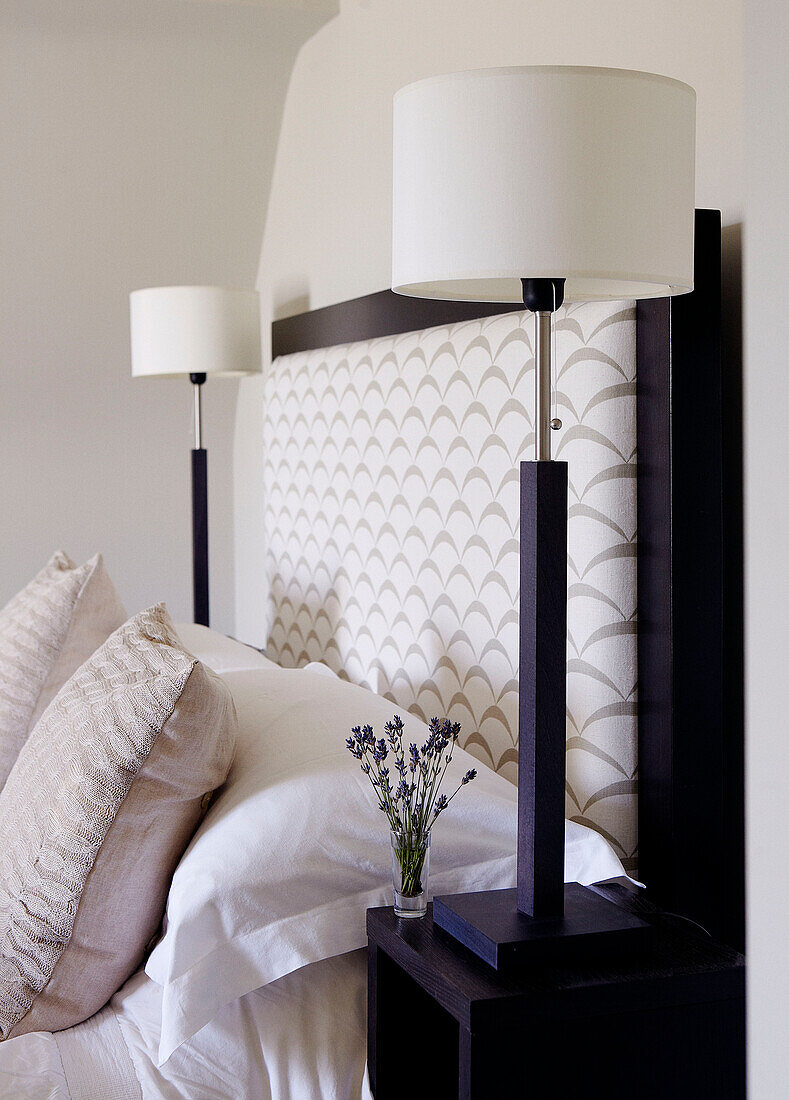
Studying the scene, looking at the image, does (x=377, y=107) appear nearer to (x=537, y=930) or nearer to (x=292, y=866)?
(x=292, y=866)

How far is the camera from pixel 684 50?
4.75 feet

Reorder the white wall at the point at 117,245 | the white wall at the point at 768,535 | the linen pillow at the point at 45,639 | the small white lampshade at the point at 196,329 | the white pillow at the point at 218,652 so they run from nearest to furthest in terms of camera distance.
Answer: the white wall at the point at 768,535
the linen pillow at the point at 45,639
the white pillow at the point at 218,652
the small white lampshade at the point at 196,329
the white wall at the point at 117,245

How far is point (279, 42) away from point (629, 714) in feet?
7.46

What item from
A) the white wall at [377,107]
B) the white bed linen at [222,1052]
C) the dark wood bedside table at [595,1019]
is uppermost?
the white wall at [377,107]

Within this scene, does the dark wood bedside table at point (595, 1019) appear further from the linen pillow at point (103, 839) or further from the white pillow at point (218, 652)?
the white pillow at point (218, 652)

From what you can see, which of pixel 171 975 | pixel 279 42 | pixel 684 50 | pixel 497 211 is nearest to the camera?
pixel 497 211

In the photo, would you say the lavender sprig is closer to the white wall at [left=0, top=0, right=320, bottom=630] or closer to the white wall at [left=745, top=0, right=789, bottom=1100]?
the white wall at [left=745, top=0, right=789, bottom=1100]

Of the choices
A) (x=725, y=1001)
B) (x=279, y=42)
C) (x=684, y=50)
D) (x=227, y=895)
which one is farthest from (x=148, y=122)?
(x=725, y=1001)

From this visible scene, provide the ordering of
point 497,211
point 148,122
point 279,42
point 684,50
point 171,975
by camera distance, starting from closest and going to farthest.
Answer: point 497,211
point 171,975
point 684,50
point 279,42
point 148,122

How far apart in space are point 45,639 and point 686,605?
1.09 meters

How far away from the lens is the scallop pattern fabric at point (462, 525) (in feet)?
4.66

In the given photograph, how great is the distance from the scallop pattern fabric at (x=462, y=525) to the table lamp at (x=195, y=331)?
0.14 metres

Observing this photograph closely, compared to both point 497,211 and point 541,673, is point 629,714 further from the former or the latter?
point 497,211

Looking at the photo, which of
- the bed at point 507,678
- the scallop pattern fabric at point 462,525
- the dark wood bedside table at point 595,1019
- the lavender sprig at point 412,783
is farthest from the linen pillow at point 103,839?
the scallop pattern fabric at point 462,525
